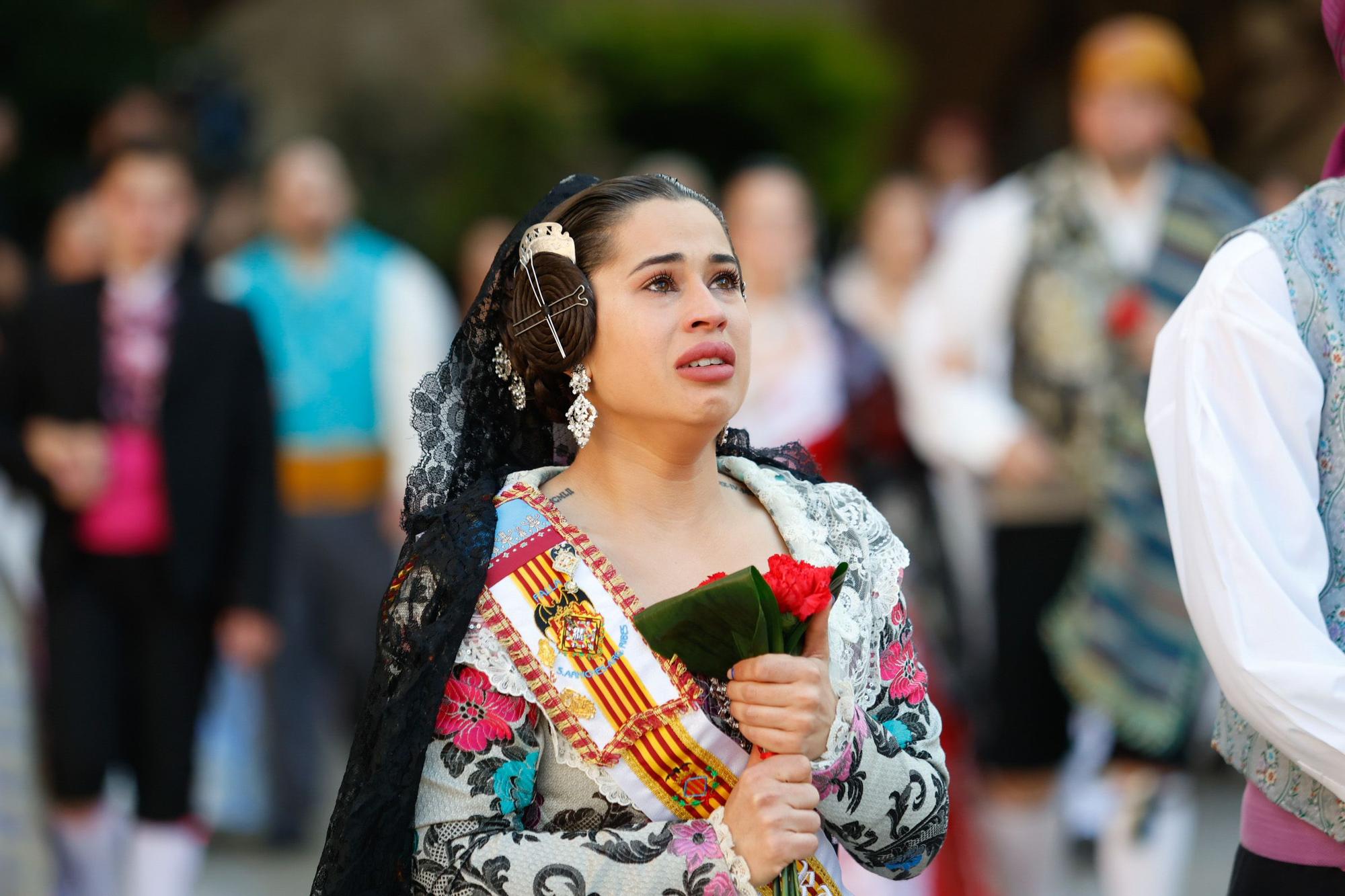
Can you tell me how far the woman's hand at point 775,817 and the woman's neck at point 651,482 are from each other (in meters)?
0.42

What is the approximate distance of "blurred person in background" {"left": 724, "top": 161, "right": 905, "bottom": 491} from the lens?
5840 millimetres

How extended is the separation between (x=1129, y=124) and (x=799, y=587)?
361 cm

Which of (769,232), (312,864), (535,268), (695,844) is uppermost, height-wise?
Result: (769,232)

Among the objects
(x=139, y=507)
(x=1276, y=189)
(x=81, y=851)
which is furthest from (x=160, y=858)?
(x=1276, y=189)

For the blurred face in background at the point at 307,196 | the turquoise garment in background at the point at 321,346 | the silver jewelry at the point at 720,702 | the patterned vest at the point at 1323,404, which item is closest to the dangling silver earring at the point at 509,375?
the silver jewelry at the point at 720,702

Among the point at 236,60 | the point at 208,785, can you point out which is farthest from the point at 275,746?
the point at 236,60

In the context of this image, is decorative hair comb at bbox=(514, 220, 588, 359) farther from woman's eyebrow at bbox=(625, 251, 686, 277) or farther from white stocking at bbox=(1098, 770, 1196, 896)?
white stocking at bbox=(1098, 770, 1196, 896)

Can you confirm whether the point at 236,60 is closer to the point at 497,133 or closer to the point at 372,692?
the point at 497,133

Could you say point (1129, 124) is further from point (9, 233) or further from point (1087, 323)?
point (9, 233)

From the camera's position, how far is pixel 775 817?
2.29 meters

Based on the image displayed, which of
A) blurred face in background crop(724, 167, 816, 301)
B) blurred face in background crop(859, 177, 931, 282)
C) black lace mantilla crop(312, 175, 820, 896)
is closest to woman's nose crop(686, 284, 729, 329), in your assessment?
black lace mantilla crop(312, 175, 820, 896)

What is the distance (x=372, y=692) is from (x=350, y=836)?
192 mm

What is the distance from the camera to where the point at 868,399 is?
593cm

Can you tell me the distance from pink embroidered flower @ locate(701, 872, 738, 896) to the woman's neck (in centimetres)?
52
